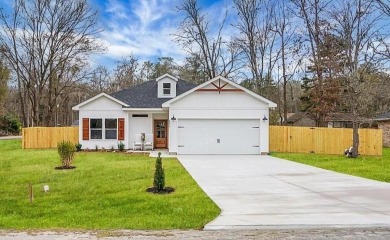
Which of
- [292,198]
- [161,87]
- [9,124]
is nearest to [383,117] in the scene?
[161,87]

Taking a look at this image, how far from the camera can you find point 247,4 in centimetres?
3194

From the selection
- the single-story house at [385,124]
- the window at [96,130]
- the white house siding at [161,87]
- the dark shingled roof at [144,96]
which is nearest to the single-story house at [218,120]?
the dark shingled roof at [144,96]

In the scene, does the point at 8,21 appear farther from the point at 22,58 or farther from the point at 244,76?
the point at 244,76

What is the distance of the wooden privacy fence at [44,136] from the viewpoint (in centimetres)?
2484

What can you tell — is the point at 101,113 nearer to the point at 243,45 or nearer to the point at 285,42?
the point at 243,45

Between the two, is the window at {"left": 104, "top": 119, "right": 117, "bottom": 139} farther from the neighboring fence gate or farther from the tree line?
the tree line

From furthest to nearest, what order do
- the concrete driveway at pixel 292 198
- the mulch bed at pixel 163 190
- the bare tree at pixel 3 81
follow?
1. the bare tree at pixel 3 81
2. the mulch bed at pixel 163 190
3. the concrete driveway at pixel 292 198

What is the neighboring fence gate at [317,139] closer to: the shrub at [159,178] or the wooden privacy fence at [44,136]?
the wooden privacy fence at [44,136]

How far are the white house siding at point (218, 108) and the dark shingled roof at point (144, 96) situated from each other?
2.82 meters

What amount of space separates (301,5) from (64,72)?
21.1m

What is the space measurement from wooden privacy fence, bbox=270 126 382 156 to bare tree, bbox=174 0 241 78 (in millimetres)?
12459

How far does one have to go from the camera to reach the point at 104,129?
76.8ft

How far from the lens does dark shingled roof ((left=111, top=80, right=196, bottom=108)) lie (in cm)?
2395

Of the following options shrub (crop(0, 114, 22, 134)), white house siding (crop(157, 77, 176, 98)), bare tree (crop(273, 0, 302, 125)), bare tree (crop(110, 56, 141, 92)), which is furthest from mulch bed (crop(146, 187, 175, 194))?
shrub (crop(0, 114, 22, 134))
